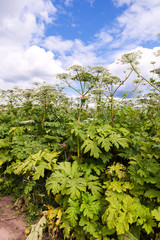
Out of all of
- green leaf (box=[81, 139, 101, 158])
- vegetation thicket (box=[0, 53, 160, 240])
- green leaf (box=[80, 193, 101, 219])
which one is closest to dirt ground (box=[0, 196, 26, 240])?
vegetation thicket (box=[0, 53, 160, 240])

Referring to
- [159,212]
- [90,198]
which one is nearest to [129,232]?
[159,212]

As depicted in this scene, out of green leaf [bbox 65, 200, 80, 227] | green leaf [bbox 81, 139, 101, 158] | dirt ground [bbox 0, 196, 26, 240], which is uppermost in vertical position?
green leaf [bbox 81, 139, 101, 158]

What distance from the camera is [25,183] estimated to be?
4.31 metres

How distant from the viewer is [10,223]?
3.67 meters

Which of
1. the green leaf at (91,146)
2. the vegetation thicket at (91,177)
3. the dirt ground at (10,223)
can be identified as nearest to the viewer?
the vegetation thicket at (91,177)

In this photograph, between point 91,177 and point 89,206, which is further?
point 91,177

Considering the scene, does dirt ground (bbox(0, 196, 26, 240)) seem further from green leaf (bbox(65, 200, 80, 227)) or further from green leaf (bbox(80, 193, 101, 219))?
green leaf (bbox(80, 193, 101, 219))

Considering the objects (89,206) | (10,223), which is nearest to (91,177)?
(89,206)

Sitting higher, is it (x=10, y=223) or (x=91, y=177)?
(x=91, y=177)

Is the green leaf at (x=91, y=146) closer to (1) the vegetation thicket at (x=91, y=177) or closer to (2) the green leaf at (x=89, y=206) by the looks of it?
(1) the vegetation thicket at (x=91, y=177)

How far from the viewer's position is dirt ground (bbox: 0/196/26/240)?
332 cm

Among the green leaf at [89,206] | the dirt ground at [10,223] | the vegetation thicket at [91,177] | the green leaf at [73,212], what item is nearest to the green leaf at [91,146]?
the vegetation thicket at [91,177]

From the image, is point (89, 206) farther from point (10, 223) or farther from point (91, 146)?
point (10, 223)

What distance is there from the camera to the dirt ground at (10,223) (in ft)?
10.9
